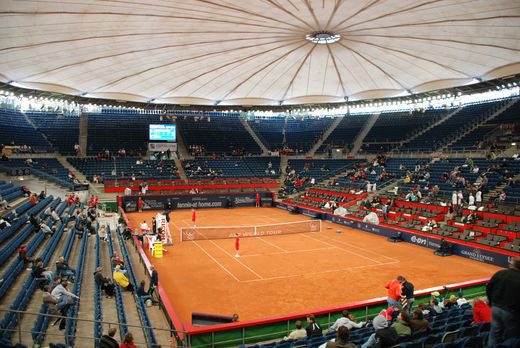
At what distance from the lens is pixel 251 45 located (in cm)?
2322

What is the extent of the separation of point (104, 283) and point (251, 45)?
16.2 metres

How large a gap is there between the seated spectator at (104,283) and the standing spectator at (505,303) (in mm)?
12326

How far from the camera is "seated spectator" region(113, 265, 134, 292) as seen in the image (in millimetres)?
14719

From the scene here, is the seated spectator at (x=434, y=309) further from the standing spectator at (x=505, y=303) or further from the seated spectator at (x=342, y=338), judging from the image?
the seated spectator at (x=342, y=338)

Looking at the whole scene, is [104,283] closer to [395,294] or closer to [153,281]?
[153,281]

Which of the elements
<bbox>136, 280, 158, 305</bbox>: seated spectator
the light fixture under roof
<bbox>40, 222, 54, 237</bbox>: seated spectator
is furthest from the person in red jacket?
<bbox>40, 222, 54, 237</bbox>: seated spectator

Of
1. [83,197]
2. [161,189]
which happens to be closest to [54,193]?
[83,197]

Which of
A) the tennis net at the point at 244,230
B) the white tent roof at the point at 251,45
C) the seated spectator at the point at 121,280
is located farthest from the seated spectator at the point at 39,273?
the tennis net at the point at 244,230

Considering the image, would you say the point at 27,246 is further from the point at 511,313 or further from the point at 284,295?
the point at 511,313

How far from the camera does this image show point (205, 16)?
18422mm

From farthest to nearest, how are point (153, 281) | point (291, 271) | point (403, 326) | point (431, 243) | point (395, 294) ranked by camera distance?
point (431, 243), point (291, 271), point (153, 281), point (395, 294), point (403, 326)

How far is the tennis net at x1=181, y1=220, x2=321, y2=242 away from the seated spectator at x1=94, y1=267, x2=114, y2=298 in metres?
12.6

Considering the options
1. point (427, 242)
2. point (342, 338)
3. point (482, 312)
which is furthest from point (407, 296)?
point (427, 242)

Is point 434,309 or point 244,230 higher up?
point 434,309
